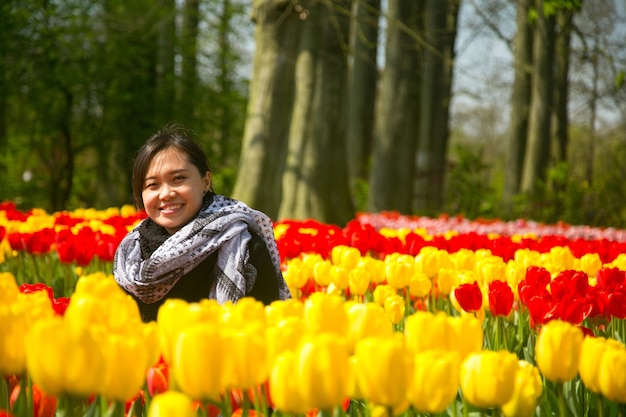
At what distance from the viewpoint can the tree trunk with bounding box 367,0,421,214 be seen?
1111 cm

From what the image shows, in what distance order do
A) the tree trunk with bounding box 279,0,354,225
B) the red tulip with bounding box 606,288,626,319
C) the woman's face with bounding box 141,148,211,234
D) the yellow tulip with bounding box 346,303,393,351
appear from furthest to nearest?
the tree trunk with bounding box 279,0,354,225
the woman's face with bounding box 141,148,211,234
the red tulip with bounding box 606,288,626,319
the yellow tulip with bounding box 346,303,393,351

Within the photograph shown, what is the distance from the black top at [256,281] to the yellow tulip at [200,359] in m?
1.73

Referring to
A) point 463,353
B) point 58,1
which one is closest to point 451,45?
point 58,1

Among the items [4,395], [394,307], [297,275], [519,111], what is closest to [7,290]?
[4,395]

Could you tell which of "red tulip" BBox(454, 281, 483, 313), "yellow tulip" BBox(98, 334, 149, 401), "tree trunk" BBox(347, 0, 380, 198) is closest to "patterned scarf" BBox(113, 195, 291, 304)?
"red tulip" BBox(454, 281, 483, 313)

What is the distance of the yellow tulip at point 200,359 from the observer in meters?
1.27

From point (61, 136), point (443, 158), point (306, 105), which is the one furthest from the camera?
point (443, 158)

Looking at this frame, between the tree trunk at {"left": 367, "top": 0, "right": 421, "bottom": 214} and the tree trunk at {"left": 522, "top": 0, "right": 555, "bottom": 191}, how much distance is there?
2.71m

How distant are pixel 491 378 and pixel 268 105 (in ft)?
24.6

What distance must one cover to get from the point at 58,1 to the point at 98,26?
97cm

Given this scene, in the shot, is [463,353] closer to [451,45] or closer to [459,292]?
[459,292]

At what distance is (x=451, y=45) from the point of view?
52.2 feet

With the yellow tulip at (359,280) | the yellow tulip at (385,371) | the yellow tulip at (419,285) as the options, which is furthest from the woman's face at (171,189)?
the yellow tulip at (385,371)

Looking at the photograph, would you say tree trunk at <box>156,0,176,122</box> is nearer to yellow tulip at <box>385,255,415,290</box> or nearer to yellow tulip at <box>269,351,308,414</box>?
yellow tulip at <box>385,255,415,290</box>
